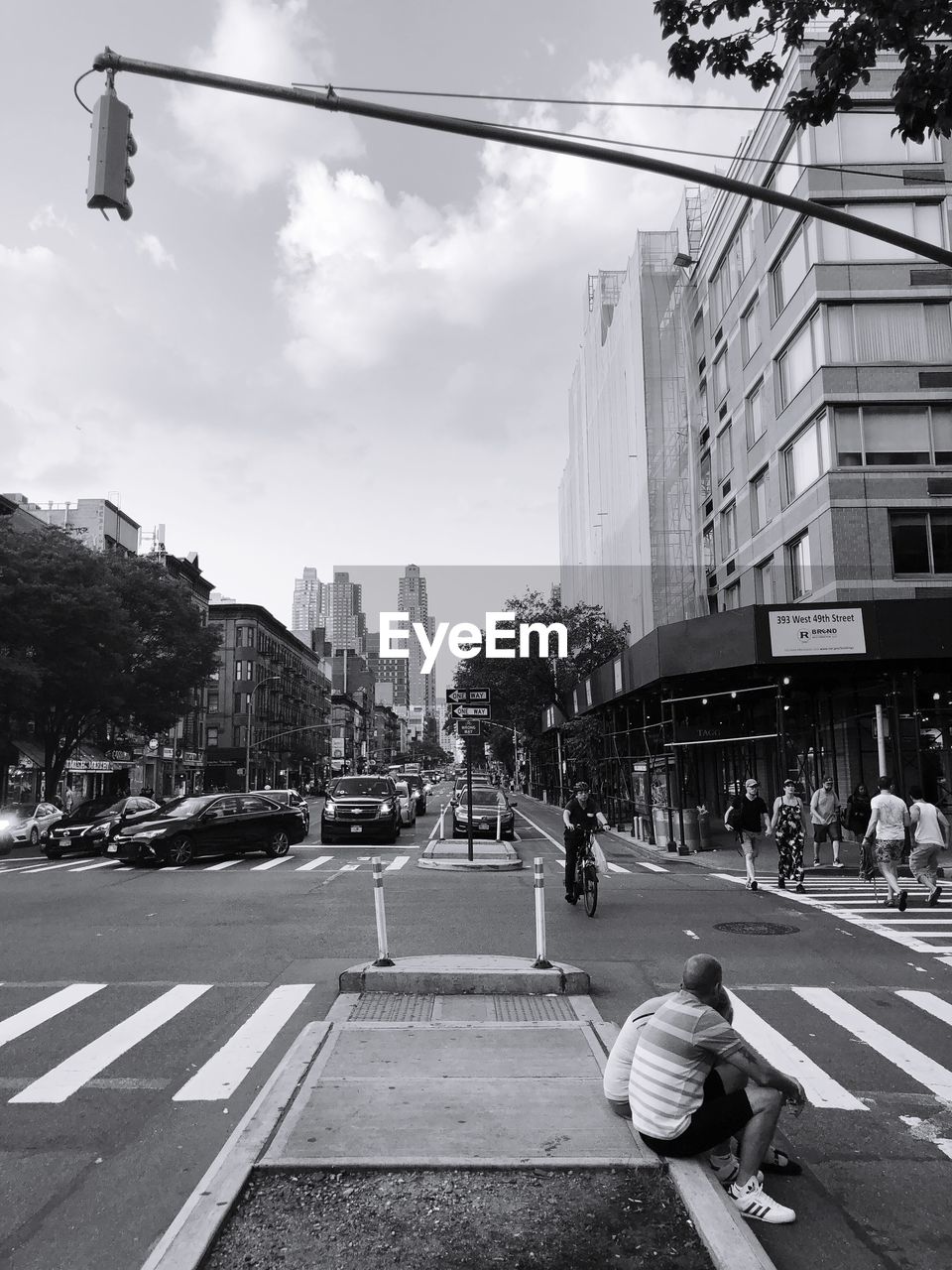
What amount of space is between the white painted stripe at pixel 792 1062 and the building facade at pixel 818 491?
41.7ft

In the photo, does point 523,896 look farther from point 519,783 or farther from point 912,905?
point 519,783

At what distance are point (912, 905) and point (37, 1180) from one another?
Answer: 13.4 metres

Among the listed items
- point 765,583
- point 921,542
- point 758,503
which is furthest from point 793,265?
point 765,583

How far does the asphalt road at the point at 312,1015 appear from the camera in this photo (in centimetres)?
480

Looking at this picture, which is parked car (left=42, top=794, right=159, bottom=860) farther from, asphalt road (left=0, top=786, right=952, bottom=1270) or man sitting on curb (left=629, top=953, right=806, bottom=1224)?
man sitting on curb (left=629, top=953, right=806, bottom=1224)

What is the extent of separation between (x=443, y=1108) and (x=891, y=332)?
28.4 meters

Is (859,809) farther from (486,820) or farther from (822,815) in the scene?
(486,820)

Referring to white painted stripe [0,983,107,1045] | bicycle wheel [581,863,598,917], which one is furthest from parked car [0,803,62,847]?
white painted stripe [0,983,107,1045]

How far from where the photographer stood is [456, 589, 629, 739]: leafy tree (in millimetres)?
55844

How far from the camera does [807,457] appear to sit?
2967 centimetres

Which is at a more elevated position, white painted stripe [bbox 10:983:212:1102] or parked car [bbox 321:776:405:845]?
parked car [bbox 321:776:405:845]

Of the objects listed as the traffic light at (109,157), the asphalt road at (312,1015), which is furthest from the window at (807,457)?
the traffic light at (109,157)

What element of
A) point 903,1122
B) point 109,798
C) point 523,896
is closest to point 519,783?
point 109,798

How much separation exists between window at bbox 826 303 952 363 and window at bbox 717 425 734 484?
8312 millimetres
